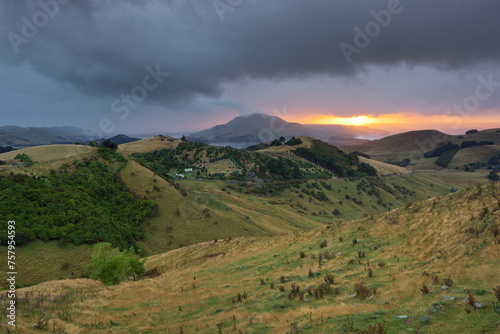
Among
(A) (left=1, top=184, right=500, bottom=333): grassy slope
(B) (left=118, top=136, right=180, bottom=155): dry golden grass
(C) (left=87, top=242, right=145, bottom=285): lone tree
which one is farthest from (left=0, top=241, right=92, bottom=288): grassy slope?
(B) (left=118, top=136, right=180, bottom=155): dry golden grass

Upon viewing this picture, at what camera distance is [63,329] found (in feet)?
36.1

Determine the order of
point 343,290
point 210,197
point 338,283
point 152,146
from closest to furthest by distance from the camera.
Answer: point 343,290 < point 338,283 < point 210,197 < point 152,146

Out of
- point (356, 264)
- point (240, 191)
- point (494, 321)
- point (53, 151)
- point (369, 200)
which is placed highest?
point (53, 151)

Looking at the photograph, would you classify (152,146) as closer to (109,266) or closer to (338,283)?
(109,266)

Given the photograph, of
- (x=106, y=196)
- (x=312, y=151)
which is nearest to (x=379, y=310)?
(x=106, y=196)

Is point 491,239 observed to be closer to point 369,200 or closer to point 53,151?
point 53,151

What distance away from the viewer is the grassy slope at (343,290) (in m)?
8.53

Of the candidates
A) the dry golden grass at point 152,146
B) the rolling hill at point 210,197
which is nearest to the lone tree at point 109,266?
the rolling hill at point 210,197

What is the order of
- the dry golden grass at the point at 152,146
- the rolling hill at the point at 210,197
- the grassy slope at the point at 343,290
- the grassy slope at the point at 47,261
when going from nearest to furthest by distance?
the grassy slope at the point at 343,290 → the grassy slope at the point at 47,261 → the rolling hill at the point at 210,197 → the dry golden grass at the point at 152,146

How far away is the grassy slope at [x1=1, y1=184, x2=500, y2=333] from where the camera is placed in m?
8.53

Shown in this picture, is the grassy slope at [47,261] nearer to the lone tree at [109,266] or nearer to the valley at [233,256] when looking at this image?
the valley at [233,256]

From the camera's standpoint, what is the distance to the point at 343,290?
39.7ft

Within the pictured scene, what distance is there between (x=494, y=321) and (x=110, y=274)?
1153 inches

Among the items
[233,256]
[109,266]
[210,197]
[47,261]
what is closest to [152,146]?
[210,197]
